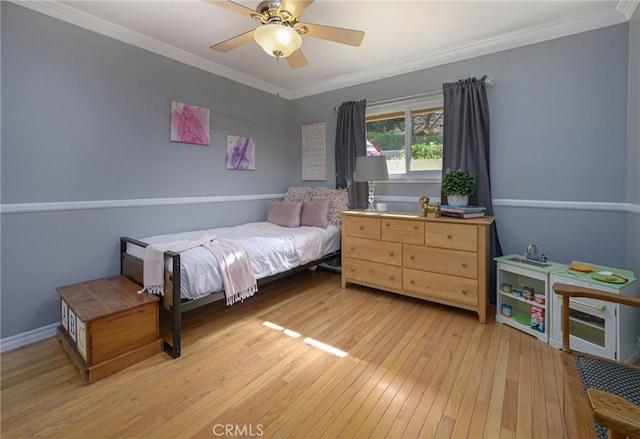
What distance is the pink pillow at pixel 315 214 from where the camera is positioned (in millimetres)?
3420

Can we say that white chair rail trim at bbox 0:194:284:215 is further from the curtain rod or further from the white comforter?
the curtain rod

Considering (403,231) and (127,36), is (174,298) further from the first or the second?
(127,36)

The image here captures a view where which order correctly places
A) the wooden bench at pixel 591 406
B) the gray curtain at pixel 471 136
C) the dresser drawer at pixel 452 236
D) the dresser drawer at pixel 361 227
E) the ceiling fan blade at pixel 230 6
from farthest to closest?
1. the dresser drawer at pixel 361 227
2. the gray curtain at pixel 471 136
3. the dresser drawer at pixel 452 236
4. the ceiling fan blade at pixel 230 6
5. the wooden bench at pixel 591 406

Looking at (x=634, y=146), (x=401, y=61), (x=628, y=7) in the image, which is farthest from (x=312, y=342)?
(x=628, y=7)

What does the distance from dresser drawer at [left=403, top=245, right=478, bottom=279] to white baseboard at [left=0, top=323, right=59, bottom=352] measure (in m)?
2.98

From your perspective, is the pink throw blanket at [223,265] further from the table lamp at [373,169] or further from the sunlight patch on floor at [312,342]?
the table lamp at [373,169]

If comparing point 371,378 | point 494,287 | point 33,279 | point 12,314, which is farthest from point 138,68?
point 494,287

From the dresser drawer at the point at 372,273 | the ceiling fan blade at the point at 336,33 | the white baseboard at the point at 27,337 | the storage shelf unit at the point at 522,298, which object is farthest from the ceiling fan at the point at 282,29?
the white baseboard at the point at 27,337

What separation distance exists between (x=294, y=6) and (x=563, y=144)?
7.93 feet

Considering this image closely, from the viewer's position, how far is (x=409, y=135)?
3.31 metres

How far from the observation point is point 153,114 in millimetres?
2779

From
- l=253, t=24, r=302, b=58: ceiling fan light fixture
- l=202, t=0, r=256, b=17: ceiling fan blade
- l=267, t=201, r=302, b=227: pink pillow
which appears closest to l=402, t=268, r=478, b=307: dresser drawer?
l=267, t=201, r=302, b=227: pink pillow

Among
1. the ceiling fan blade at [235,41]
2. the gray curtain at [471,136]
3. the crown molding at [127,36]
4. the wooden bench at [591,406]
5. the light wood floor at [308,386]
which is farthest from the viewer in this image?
the gray curtain at [471,136]

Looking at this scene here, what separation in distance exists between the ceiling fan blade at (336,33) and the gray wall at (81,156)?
1.74 metres
